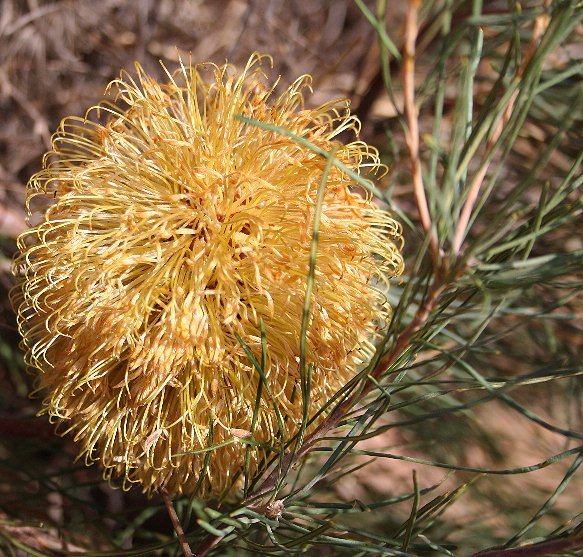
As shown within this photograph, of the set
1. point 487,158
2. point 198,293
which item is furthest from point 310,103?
point 487,158

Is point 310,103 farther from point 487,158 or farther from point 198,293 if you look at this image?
point 487,158

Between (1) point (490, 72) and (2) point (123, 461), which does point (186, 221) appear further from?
(1) point (490, 72)

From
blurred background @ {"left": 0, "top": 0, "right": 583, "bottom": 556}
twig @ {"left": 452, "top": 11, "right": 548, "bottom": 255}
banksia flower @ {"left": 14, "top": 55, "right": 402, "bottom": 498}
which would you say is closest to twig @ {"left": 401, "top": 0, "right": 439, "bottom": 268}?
twig @ {"left": 452, "top": 11, "right": 548, "bottom": 255}

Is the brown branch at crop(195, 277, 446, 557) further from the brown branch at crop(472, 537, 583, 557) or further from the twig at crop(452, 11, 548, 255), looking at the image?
the brown branch at crop(472, 537, 583, 557)

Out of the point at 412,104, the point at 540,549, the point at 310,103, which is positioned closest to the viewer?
the point at 412,104

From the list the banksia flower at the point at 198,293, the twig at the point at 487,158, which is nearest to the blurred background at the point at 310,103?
the banksia flower at the point at 198,293

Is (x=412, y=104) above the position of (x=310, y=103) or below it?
above
